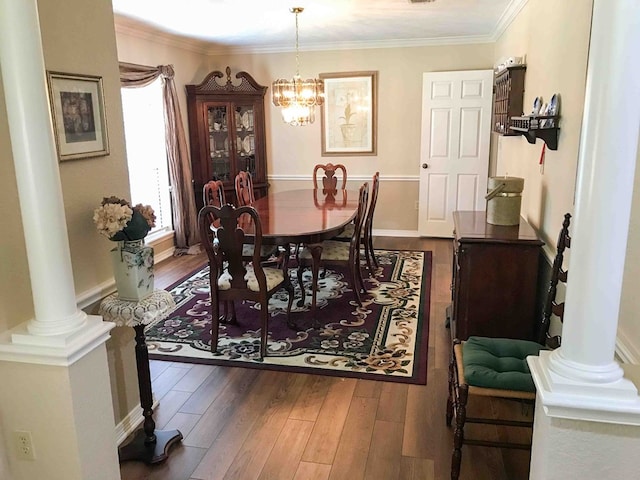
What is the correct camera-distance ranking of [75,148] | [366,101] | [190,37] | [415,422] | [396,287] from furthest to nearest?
[366,101] → [190,37] → [396,287] → [415,422] → [75,148]

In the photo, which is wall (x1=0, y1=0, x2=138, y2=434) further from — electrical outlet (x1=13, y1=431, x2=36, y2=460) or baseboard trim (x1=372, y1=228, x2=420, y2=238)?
baseboard trim (x1=372, y1=228, x2=420, y2=238)

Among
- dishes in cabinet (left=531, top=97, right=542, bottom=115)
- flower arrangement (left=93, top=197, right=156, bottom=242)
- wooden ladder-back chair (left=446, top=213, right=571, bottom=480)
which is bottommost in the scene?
wooden ladder-back chair (left=446, top=213, right=571, bottom=480)

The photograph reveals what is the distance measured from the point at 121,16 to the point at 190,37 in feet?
3.98

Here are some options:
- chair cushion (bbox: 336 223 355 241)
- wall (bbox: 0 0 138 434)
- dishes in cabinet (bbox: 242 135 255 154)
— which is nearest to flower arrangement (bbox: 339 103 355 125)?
dishes in cabinet (bbox: 242 135 255 154)

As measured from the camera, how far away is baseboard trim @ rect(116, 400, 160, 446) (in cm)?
246

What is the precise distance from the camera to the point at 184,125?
234 inches

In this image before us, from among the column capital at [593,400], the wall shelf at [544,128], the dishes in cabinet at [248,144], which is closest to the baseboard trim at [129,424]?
the column capital at [593,400]

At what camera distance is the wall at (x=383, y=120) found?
6.02 meters

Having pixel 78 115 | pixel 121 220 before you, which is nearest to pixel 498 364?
pixel 121 220

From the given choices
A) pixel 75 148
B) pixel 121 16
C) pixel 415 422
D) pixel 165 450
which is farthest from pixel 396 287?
pixel 121 16

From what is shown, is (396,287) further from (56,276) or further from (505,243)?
(56,276)

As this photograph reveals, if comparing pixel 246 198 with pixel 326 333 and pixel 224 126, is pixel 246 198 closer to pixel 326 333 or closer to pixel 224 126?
pixel 224 126

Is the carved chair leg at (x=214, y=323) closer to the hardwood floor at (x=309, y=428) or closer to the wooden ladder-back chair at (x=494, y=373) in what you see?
the hardwood floor at (x=309, y=428)

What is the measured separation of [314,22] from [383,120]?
1742mm
